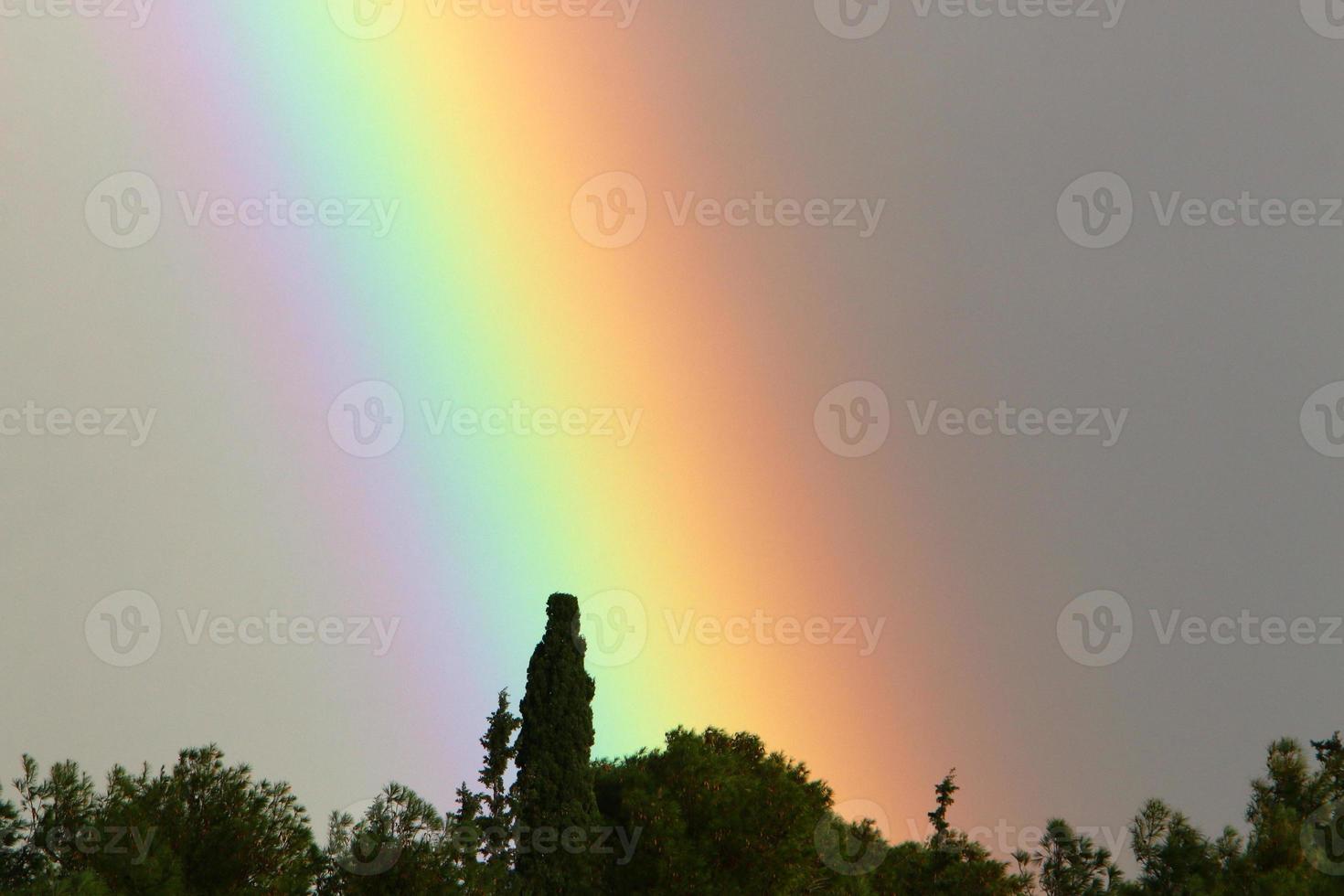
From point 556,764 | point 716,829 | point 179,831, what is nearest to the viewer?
point 179,831

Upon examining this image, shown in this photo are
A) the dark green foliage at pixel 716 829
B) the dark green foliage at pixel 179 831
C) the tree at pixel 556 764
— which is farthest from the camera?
the tree at pixel 556 764

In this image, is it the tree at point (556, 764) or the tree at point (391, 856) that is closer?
the tree at point (391, 856)

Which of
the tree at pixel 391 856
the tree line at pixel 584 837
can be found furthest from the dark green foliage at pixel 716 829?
the tree at pixel 391 856

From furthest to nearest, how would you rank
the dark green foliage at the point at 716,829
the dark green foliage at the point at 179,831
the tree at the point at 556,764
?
1. the tree at the point at 556,764
2. the dark green foliage at the point at 716,829
3. the dark green foliage at the point at 179,831

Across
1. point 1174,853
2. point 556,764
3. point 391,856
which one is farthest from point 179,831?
Answer: point 1174,853

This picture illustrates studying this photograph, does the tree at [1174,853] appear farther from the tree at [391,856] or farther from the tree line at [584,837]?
the tree at [391,856]

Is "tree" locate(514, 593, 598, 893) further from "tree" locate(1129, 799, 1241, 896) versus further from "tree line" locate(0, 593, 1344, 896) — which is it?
"tree" locate(1129, 799, 1241, 896)

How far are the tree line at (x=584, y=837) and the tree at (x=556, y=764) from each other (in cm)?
4

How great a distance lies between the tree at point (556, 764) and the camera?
91.4 feet

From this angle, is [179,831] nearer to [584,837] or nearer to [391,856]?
[391,856]

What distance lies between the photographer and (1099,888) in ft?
90.7

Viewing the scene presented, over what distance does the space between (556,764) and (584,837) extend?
1550 mm

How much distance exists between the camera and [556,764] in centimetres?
2878

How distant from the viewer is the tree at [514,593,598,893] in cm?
2786
